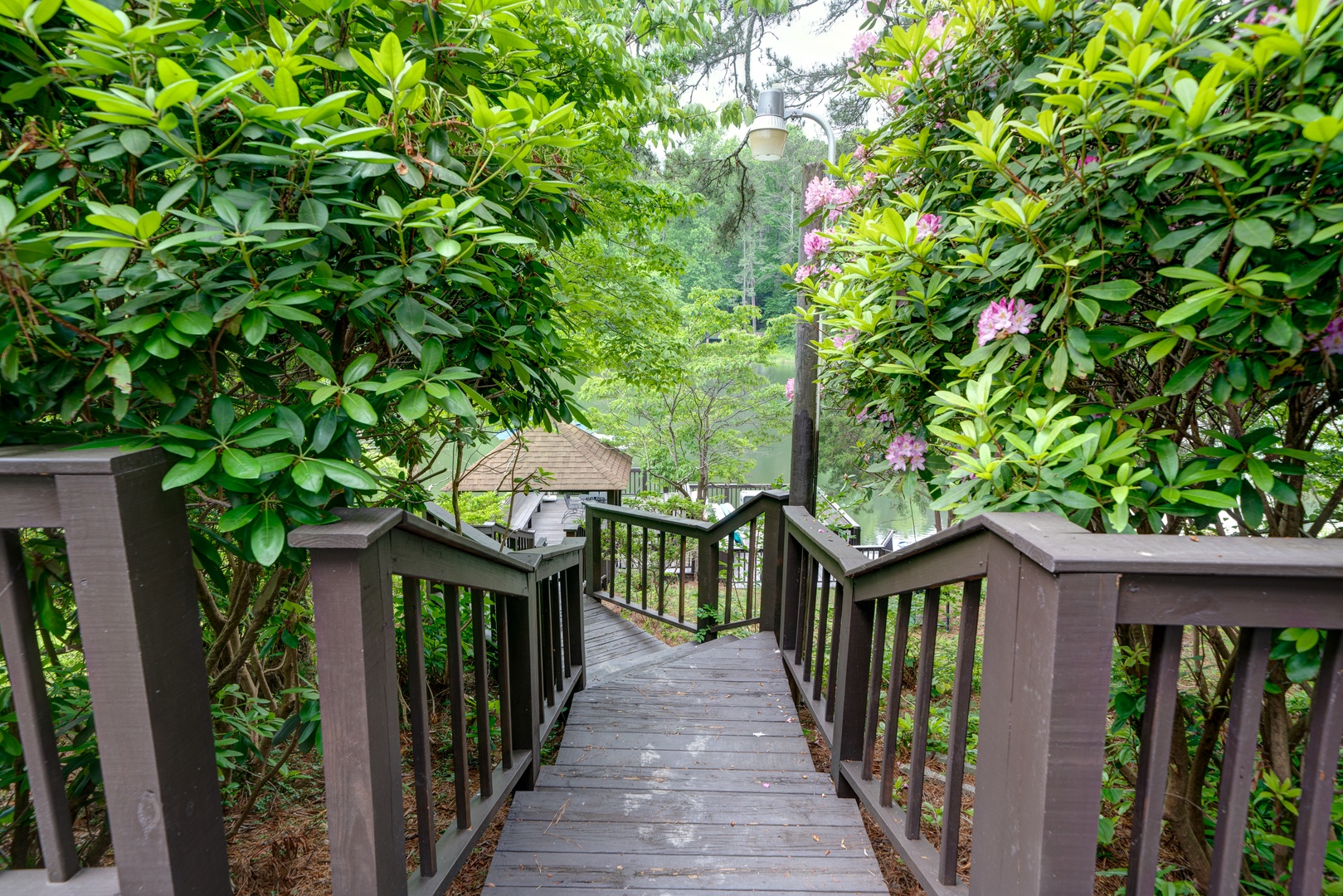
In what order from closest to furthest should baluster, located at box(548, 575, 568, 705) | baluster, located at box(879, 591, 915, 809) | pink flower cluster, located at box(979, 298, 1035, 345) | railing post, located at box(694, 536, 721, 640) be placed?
pink flower cluster, located at box(979, 298, 1035, 345) → baluster, located at box(879, 591, 915, 809) → baluster, located at box(548, 575, 568, 705) → railing post, located at box(694, 536, 721, 640)

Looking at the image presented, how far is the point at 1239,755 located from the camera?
36.2 inches

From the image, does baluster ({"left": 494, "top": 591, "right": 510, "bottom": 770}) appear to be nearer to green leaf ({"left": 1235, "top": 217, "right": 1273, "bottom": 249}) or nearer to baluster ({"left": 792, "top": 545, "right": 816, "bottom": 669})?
baluster ({"left": 792, "top": 545, "right": 816, "bottom": 669})

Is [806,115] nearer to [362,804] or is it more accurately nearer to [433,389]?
[433,389]

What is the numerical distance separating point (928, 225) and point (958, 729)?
3.87 ft

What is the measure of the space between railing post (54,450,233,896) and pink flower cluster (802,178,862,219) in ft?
6.60

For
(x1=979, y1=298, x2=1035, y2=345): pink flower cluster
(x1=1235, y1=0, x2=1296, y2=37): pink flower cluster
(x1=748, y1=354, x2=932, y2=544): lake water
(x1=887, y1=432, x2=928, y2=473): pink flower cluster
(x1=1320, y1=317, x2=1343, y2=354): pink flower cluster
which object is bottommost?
(x1=748, y1=354, x2=932, y2=544): lake water

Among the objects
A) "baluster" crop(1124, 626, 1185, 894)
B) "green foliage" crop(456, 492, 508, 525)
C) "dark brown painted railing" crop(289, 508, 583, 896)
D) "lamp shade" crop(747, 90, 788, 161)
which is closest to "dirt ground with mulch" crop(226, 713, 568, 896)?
"dark brown painted railing" crop(289, 508, 583, 896)

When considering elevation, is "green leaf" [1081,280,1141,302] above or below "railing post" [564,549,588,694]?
above

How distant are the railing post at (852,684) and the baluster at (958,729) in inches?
29.7

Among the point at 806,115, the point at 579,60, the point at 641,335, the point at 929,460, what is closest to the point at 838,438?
the point at 641,335

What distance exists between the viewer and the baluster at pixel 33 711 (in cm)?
91

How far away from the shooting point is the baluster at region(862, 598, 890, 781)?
6.26 feet

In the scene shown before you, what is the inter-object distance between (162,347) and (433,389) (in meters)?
0.36

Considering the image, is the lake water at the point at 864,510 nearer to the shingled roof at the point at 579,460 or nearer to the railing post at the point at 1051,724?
the shingled roof at the point at 579,460
